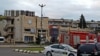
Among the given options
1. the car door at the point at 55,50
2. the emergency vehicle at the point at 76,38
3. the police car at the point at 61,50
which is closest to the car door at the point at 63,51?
the police car at the point at 61,50

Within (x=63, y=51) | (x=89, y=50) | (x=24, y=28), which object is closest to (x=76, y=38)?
(x=63, y=51)

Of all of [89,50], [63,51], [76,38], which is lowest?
[63,51]

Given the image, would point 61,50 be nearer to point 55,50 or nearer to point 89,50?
point 55,50

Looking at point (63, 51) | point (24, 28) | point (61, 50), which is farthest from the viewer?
point (24, 28)

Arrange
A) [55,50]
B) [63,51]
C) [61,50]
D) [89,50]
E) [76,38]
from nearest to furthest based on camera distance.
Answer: [89,50] < [63,51] < [61,50] < [55,50] < [76,38]

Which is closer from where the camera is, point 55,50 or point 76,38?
point 55,50

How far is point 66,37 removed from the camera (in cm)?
4672

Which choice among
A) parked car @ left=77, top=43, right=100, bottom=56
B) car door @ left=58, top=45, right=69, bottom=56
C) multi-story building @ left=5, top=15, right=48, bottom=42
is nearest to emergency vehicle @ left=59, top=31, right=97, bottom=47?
car door @ left=58, top=45, right=69, bottom=56

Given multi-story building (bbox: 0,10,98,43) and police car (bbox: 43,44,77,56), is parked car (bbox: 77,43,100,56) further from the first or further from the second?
multi-story building (bbox: 0,10,98,43)

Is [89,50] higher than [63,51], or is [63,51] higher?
[89,50]

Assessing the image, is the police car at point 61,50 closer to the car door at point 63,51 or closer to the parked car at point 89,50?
the car door at point 63,51

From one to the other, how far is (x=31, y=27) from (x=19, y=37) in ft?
17.2

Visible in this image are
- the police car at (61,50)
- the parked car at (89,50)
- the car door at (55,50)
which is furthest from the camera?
the car door at (55,50)

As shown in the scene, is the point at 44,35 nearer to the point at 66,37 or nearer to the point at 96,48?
the point at 66,37
